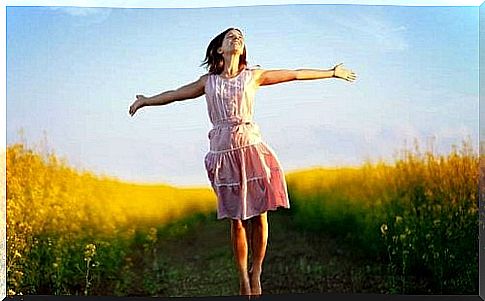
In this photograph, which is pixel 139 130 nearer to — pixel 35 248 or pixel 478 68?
pixel 35 248

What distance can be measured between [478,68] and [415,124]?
62 cm

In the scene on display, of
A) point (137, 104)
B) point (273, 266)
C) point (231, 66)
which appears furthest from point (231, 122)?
point (273, 266)

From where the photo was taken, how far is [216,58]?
8.95 m

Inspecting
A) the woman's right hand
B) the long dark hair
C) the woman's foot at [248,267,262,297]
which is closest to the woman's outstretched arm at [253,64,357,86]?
the long dark hair

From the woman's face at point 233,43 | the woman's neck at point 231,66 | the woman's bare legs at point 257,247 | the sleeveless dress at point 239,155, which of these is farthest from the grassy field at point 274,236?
the woman's face at point 233,43

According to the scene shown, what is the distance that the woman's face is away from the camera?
889 centimetres

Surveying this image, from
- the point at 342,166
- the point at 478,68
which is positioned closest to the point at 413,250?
the point at 342,166

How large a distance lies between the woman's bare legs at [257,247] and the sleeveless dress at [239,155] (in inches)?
4.6

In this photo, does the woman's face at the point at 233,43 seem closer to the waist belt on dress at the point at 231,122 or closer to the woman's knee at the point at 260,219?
the waist belt on dress at the point at 231,122

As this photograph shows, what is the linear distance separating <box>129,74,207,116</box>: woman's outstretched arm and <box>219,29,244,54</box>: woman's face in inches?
9.8

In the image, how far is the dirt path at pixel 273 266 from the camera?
9125mm

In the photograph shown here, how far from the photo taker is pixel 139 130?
9.08 meters

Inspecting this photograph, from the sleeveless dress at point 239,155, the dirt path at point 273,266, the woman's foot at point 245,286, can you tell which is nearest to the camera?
the sleeveless dress at point 239,155

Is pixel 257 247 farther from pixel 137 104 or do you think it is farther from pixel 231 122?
pixel 137 104
